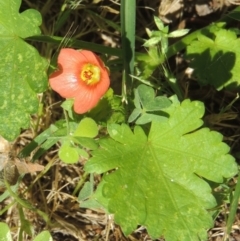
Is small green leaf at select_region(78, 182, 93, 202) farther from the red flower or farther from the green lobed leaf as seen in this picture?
the green lobed leaf

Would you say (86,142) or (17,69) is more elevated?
(17,69)

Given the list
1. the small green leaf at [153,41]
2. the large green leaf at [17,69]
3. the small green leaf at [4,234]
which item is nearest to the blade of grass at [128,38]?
the small green leaf at [153,41]

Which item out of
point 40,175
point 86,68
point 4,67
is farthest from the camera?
point 40,175

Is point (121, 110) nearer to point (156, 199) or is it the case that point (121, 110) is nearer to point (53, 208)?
point (156, 199)

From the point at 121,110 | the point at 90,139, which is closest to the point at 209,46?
the point at 121,110

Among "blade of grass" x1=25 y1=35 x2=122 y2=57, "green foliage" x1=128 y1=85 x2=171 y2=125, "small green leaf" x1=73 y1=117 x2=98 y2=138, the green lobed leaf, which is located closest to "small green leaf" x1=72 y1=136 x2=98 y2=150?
"small green leaf" x1=73 y1=117 x2=98 y2=138

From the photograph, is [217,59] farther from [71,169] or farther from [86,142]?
[71,169]

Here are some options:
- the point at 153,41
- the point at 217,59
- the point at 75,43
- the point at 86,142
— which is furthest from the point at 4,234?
the point at 217,59

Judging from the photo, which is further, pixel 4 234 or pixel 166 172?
pixel 4 234
